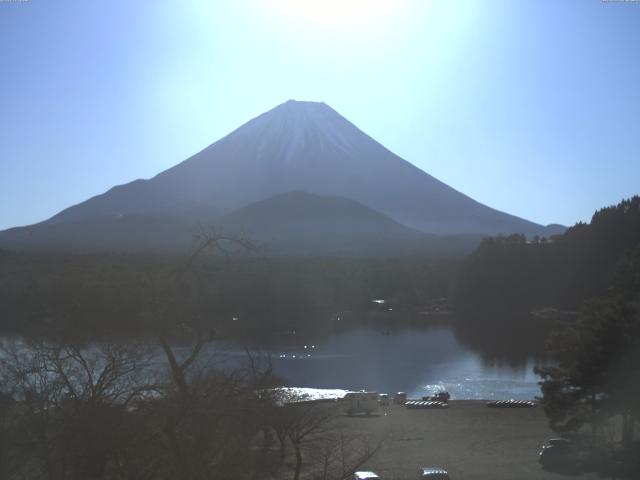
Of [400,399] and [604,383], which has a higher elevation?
[604,383]

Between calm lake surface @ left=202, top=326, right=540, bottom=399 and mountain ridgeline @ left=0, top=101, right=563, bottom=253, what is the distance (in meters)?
30.1

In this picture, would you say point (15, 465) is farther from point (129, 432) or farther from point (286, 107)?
point (286, 107)

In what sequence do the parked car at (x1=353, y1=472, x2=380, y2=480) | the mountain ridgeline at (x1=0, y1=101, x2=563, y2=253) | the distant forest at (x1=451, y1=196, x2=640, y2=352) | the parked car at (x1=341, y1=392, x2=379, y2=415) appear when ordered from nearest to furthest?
the parked car at (x1=353, y1=472, x2=380, y2=480) → the parked car at (x1=341, y1=392, x2=379, y2=415) → the distant forest at (x1=451, y1=196, x2=640, y2=352) → the mountain ridgeline at (x1=0, y1=101, x2=563, y2=253)

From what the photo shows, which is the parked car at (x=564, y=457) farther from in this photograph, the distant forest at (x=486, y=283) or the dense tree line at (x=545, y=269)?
the dense tree line at (x=545, y=269)

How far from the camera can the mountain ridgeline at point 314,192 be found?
55.8 metres

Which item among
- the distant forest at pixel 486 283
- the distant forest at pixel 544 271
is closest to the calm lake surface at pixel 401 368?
the distant forest at pixel 486 283

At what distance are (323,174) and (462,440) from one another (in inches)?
2352

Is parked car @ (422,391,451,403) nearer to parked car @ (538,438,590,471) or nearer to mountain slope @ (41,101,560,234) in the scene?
parked car @ (538,438,590,471)

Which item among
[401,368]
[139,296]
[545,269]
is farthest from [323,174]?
[139,296]

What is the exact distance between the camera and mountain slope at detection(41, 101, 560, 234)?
213 feet

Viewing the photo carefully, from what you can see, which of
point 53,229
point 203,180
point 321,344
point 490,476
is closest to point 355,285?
point 321,344

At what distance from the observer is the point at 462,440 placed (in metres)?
10.1

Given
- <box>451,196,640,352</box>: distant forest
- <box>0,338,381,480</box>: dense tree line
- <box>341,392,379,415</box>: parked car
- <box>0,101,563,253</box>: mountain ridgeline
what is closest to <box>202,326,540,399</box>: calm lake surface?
<box>341,392,379,415</box>: parked car

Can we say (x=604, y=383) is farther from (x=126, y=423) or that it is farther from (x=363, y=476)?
(x=126, y=423)
